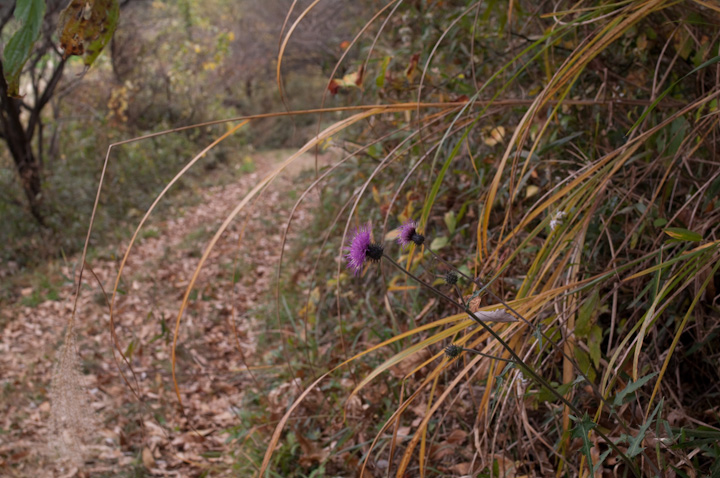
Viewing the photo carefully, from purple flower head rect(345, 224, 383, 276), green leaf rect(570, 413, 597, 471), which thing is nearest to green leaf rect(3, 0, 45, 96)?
purple flower head rect(345, 224, 383, 276)

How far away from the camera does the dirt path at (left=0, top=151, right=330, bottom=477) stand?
1.97 m

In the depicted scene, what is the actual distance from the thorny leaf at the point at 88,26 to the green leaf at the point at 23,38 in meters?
0.07

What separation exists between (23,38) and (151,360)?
2300mm

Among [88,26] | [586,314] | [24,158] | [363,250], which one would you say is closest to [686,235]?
[586,314]

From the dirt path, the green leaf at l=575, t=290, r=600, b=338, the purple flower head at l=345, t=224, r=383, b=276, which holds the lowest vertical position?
the dirt path

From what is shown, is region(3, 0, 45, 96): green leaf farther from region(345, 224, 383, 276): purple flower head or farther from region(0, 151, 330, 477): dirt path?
region(345, 224, 383, 276): purple flower head

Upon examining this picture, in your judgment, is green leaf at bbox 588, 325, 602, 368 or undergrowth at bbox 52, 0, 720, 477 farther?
green leaf at bbox 588, 325, 602, 368

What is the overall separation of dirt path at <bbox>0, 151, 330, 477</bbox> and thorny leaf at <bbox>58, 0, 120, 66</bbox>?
1.58 feet

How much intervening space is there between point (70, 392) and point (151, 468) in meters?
1.06

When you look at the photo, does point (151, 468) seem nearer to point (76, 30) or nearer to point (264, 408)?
point (264, 408)

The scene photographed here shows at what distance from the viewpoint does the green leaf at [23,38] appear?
0.83m

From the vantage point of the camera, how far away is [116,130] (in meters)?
6.38

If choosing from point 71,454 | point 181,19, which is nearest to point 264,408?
point 71,454

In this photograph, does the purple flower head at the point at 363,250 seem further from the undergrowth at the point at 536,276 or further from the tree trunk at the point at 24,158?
the tree trunk at the point at 24,158
